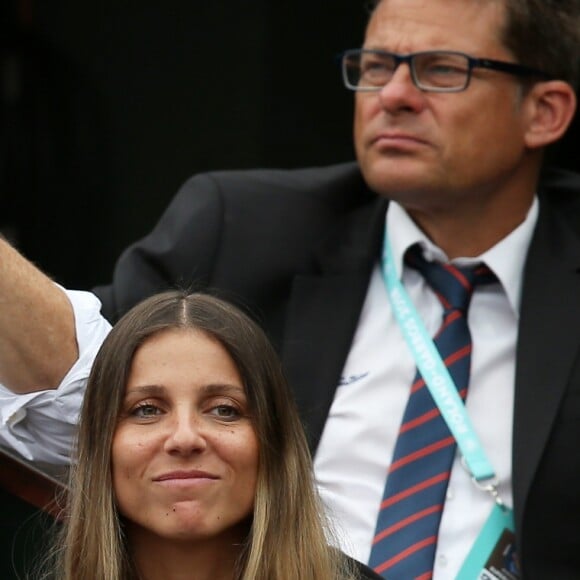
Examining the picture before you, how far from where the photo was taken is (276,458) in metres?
2.49

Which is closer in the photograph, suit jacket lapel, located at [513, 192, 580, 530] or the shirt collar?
suit jacket lapel, located at [513, 192, 580, 530]

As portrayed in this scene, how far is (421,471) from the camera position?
329 cm

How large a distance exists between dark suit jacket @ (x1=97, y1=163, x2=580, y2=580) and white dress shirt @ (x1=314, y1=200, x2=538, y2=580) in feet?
0.12

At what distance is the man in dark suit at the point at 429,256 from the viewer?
3287 mm

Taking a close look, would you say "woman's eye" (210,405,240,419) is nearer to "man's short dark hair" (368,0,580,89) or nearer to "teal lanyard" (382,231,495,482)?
"teal lanyard" (382,231,495,482)

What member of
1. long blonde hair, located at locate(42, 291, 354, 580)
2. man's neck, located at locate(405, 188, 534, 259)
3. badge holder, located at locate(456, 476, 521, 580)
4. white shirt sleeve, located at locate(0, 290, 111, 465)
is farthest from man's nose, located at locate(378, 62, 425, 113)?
long blonde hair, located at locate(42, 291, 354, 580)

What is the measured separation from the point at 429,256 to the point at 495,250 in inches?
5.2

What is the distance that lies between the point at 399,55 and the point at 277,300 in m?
0.55

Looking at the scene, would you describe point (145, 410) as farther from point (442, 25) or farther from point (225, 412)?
point (442, 25)

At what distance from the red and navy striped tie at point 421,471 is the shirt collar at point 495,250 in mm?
75

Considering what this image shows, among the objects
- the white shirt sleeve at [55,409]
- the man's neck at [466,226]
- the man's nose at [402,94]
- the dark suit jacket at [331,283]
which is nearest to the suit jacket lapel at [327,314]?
the dark suit jacket at [331,283]

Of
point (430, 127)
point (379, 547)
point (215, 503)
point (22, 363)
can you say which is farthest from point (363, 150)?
point (215, 503)

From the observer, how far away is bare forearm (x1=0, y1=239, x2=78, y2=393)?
2.69 metres

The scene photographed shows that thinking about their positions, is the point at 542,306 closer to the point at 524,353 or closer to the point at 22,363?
the point at 524,353
